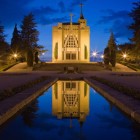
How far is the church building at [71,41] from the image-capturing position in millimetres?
55612

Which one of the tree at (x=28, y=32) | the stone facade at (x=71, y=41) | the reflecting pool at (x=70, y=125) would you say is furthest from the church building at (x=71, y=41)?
the reflecting pool at (x=70, y=125)

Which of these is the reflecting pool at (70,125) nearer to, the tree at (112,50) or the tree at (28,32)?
the tree at (112,50)

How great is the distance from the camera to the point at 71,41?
185 feet

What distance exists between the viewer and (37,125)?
7082mm

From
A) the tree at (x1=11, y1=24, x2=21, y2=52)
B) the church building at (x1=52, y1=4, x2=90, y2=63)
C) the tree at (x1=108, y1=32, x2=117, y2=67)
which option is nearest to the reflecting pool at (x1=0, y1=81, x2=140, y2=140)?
the tree at (x1=108, y1=32, x2=117, y2=67)

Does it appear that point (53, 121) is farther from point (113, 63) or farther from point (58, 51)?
point (58, 51)

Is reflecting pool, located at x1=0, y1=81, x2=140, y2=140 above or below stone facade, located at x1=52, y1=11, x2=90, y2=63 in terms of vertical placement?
below

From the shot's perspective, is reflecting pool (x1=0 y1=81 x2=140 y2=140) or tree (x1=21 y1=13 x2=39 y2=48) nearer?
reflecting pool (x1=0 y1=81 x2=140 y2=140)

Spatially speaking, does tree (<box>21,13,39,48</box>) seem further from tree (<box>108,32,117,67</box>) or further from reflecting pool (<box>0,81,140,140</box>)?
reflecting pool (<box>0,81,140,140</box>)

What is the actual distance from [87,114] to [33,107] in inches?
86.3

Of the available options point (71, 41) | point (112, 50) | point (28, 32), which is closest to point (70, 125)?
point (112, 50)

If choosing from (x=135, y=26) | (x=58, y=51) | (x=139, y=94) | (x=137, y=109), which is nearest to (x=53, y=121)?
(x=137, y=109)

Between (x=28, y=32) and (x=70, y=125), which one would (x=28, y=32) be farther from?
(x=70, y=125)

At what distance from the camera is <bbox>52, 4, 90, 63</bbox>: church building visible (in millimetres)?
55612
